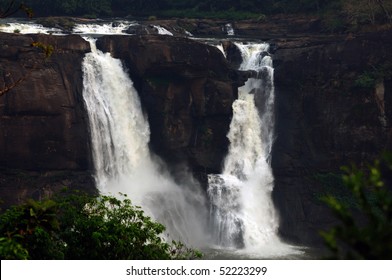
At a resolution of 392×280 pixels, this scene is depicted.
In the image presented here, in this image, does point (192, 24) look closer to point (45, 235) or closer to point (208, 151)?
point (208, 151)

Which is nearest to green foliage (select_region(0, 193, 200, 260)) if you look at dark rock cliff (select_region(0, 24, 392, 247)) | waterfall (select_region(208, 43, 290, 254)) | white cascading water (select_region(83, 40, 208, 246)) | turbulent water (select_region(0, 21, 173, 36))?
white cascading water (select_region(83, 40, 208, 246))

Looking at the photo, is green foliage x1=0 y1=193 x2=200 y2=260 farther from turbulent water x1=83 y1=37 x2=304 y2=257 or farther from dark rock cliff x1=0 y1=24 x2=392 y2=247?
dark rock cliff x1=0 y1=24 x2=392 y2=247

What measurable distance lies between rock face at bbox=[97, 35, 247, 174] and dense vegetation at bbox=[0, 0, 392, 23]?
16.9 meters

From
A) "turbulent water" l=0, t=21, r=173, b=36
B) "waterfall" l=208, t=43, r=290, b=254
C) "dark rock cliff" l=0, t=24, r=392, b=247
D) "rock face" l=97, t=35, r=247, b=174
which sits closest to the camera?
"waterfall" l=208, t=43, r=290, b=254

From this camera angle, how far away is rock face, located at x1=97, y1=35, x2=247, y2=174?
42.0m

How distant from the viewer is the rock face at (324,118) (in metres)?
42.7

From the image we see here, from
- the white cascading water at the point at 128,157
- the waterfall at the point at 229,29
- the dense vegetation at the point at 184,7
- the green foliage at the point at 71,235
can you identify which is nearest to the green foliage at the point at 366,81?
the dense vegetation at the point at 184,7

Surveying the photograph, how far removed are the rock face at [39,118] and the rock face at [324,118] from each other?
46.3 feet

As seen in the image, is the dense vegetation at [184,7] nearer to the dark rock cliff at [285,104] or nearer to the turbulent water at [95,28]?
the turbulent water at [95,28]

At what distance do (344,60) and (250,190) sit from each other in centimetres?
1134

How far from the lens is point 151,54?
4178 centimetres

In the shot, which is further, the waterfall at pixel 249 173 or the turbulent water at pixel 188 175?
the waterfall at pixel 249 173

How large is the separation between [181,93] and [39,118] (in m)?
9.94

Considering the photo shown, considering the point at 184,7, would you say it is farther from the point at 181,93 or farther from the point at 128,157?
the point at 128,157
